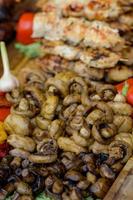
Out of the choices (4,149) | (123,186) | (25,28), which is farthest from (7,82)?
(123,186)

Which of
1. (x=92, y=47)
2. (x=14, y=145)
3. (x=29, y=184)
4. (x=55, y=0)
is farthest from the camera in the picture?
(x=55, y=0)

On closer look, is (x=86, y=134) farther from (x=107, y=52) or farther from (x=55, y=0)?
(x=55, y=0)

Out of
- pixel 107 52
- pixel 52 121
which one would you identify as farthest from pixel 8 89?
pixel 107 52

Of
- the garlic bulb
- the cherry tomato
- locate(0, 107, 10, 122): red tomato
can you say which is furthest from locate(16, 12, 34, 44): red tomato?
the cherry tomato

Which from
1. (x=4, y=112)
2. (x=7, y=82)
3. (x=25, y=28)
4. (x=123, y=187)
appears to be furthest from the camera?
(x=25, y=28)

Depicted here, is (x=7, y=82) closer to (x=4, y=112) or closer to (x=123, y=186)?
(x=4, y=112)

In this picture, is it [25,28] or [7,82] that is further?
[25,28]

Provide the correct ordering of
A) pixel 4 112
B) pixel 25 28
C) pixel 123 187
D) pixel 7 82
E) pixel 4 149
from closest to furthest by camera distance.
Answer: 1. pixel 123 187
2. pixel 4 149
3. pixel 4 112
4. pixel 7 82
5. pixel 25 28

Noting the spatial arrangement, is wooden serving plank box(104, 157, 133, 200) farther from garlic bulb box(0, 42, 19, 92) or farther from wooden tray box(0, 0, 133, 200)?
garlic bulb box(0, 42, 19, 92)
